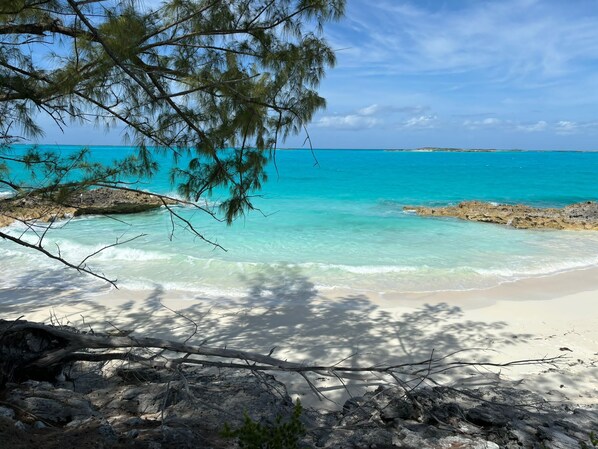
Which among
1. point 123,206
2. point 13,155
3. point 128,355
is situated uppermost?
point 13,155

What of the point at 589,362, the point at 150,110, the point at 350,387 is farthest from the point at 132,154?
the point at 589,362

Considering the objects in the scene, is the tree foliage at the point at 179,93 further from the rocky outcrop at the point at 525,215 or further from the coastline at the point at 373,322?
the rocky outcrop at the point at 525,215

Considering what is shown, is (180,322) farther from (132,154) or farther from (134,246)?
(134,246)

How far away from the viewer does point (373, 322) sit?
5637mm

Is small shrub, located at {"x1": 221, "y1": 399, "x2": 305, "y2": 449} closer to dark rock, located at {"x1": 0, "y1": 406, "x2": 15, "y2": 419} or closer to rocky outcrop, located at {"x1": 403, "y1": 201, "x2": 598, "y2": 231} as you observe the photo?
dark rock, located at {"x1": 0, "y1": 406, "x2": 15, "y2": 419}

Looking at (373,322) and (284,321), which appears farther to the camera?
(284,321)

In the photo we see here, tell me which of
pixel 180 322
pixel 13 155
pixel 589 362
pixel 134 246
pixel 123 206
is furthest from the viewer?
pixel 123 206

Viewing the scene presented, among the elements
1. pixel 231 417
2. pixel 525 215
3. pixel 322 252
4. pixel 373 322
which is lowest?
pixel 322 252

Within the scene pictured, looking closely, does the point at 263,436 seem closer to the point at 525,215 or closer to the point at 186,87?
the point at 186,87

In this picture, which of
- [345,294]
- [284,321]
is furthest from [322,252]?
[284,321]

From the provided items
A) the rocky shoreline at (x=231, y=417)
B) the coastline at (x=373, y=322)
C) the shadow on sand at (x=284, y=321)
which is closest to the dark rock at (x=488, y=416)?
the rocky shoreline at (x=231, y=417)

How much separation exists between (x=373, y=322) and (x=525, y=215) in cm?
1203

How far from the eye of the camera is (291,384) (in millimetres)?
3785

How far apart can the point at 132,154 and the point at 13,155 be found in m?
0.86
